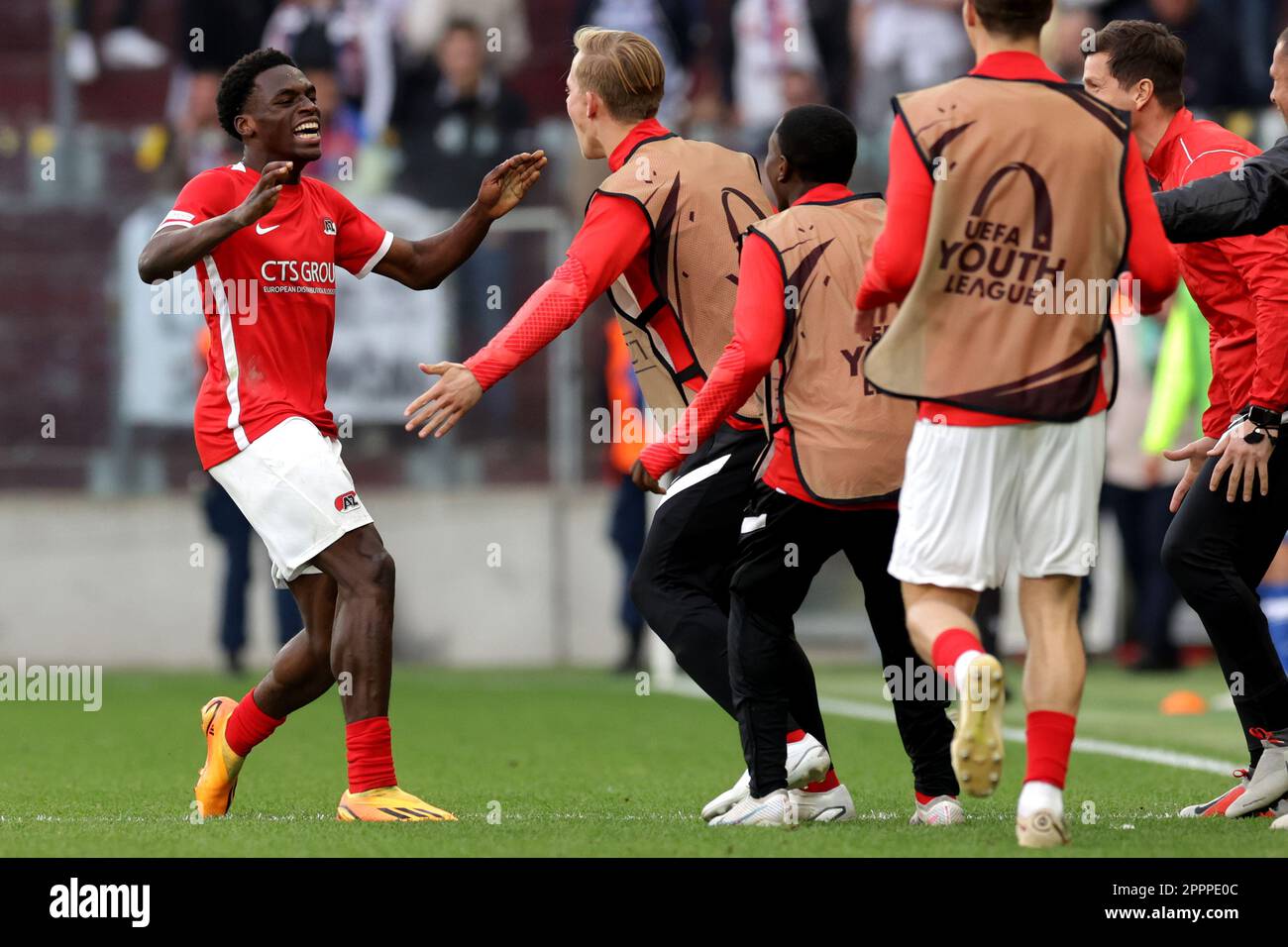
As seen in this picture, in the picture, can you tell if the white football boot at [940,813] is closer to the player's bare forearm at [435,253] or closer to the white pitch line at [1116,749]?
the white pitch line at [1116,749]

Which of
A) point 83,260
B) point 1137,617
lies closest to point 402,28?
point 83,260

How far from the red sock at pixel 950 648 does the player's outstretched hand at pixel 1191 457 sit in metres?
1.51

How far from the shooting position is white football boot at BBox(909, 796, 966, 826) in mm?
5887

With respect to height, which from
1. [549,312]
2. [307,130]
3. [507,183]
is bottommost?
[549,312]

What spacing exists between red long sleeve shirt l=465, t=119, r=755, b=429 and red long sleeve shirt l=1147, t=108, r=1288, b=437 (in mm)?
1459

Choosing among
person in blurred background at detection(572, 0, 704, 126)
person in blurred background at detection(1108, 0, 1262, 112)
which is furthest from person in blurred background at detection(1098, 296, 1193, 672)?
person in blurred background at detection(572, 0, 704, 126)

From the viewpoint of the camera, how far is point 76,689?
43.2 ft

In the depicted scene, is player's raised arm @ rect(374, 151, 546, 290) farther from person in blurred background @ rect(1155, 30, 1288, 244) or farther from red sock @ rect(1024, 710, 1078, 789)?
red sock @ rect(1024, 710, 1078, 789)

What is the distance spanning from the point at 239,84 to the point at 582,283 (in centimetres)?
140

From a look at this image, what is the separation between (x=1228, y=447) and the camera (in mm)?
6086

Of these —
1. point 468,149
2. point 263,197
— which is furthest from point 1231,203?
point 468,149

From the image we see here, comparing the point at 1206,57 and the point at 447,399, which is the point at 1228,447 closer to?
the point at 447,399
